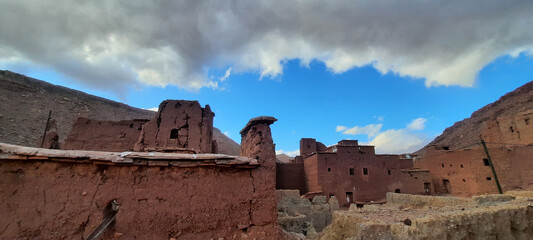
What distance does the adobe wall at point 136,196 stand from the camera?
3279 mm

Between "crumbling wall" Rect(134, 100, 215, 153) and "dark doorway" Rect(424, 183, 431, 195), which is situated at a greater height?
"crumbling wall" Rect(134, 100, 215, 153)

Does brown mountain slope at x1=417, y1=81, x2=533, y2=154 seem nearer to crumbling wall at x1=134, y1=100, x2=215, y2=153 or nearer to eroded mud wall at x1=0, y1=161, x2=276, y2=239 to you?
crumbling wall at x1=134, y1=100, x2=215, y2=153

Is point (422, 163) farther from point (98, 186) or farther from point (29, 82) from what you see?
point (29, 82)

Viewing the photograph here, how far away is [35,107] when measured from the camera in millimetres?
30031

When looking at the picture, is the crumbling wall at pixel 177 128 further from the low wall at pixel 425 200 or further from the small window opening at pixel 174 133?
the low wall at pixel 425 200

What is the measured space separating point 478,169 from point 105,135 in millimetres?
27884

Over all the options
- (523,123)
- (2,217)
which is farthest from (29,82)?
(523,123)

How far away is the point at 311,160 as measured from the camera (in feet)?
68.9

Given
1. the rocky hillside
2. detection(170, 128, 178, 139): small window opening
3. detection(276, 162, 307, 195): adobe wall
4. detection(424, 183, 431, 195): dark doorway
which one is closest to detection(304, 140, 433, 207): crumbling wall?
detection(424, 183, 431, 195): dark doorway

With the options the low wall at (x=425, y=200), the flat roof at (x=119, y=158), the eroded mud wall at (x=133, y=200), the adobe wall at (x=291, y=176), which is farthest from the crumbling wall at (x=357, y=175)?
the flat roof at (x=119, y=158)

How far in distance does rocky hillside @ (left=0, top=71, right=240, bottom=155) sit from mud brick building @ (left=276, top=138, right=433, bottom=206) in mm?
27265

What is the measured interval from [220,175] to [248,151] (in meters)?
1.23

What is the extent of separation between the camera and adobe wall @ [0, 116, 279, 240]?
3.28m

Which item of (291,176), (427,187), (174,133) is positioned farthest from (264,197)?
(427,187)
